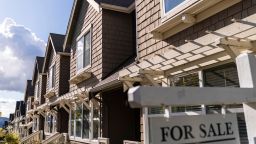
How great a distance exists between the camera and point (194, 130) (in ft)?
7.43

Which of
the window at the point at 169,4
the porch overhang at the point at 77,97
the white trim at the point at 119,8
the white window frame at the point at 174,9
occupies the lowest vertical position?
the porch overhang at the point at 77,97

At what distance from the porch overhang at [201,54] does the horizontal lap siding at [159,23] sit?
57 cm

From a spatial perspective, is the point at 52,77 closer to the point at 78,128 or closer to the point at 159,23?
the point at 78,128

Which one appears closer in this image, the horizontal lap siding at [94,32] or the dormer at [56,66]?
the horizontal lap siding at [94,32]

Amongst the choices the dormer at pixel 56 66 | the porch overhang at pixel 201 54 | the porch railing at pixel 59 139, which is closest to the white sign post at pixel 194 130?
the porch overhang at pixel 201 54

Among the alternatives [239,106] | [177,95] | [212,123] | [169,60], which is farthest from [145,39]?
[177,95]

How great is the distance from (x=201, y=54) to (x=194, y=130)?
302cm

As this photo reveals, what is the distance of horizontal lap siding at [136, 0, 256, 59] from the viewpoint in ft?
15.5

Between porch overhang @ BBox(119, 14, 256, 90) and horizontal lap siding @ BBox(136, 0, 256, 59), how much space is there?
1.87 ft

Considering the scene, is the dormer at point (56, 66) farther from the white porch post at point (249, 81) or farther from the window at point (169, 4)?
the white porch post at point (249, 81)

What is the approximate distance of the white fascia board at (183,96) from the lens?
1.64m

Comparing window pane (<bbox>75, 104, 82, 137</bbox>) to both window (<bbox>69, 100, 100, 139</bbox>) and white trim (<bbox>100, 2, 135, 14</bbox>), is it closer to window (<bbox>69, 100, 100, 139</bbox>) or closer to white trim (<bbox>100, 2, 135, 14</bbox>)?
window (<bbox>69, 100, 100, 139</bbox>)

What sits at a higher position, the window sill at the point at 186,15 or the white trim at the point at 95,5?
the white trim at the point at 95,5

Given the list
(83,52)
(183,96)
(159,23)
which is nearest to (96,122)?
(83,52)
